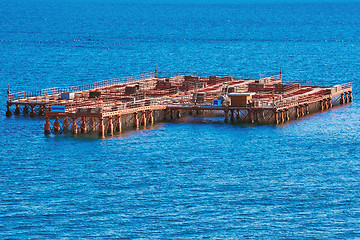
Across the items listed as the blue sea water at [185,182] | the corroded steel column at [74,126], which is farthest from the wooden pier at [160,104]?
the blue sea water at [185,182]

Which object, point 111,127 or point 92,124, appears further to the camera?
point 92,124

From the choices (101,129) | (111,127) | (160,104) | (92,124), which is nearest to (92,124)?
(92,124)

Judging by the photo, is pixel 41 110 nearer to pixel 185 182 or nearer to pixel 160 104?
pixel 160 104

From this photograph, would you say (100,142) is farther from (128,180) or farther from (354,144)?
(354,144)

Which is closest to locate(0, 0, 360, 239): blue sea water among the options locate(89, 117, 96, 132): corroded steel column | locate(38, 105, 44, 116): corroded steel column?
locate(38, 105, 44, 116): corroded steel column

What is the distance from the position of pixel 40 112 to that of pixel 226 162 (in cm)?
3662

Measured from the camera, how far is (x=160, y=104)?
117438 millimetres

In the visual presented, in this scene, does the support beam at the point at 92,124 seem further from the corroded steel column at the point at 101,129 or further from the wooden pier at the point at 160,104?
the corroded steel column at the point at 101,129

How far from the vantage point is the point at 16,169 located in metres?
89.2

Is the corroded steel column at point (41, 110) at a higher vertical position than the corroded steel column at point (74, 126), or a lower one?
higher

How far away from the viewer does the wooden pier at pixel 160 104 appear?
353 feet

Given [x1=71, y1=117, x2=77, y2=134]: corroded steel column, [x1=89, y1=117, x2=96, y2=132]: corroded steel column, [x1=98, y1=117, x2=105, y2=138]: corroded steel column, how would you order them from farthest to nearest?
[x1=89, y1=117, x2=96, y2=132]: corroded steel column → [x1=71, y1=117, x2=77, y2=134]: corroded steel column → [x1=98, y1=117, x2=105, y2=138]: corroded steel column

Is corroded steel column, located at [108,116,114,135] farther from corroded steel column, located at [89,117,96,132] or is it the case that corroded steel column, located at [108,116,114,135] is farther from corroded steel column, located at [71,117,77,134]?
corroded steel column, located at [71,117,77,134]

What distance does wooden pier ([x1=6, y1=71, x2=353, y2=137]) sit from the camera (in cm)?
10750
